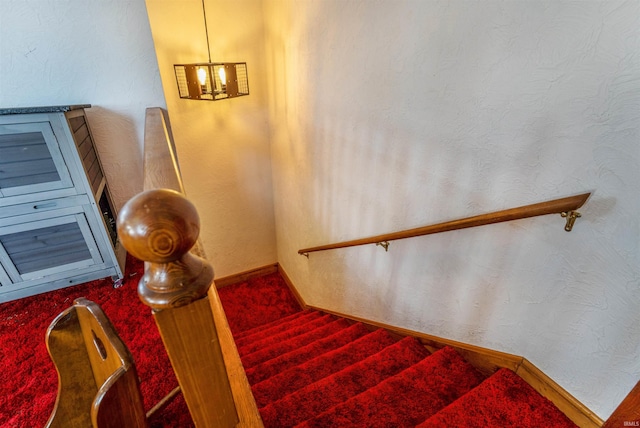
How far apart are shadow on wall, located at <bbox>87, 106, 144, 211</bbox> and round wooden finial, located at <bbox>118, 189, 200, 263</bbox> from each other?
2620 mm

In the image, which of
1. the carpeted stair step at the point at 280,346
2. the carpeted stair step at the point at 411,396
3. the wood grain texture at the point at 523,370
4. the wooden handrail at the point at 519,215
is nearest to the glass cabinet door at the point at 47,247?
the carpeted stair step at the point at 280,346

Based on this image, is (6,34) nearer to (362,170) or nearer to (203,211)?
(203,211)

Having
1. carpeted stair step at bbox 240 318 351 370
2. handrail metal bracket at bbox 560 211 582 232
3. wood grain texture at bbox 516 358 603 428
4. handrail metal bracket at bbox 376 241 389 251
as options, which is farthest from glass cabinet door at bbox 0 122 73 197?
wood grain texture at bbox 516 358 603 428

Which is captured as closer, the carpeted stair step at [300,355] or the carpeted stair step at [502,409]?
the carpeted stair step at [502,409]

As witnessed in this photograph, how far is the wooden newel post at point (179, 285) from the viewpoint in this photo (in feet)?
1.22

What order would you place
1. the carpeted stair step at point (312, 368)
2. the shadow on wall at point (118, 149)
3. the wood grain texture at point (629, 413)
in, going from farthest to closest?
1. the shadow on wall at point (118, 149)
2. the carpeted stair step at point (312, 368)
3. the wood grain texture at point (629, 413)

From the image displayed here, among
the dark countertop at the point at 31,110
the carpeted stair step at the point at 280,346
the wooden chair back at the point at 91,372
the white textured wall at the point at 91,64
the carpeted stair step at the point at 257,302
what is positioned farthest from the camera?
the carpeted stair step at the point at 257,302

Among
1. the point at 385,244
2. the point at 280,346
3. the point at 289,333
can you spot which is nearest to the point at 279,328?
the point at 289,333

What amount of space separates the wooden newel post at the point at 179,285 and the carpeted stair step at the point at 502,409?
100cm

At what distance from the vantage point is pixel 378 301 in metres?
2.05

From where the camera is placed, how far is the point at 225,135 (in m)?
3.15

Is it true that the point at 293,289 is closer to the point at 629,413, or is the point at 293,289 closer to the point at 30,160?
the point at 30,160

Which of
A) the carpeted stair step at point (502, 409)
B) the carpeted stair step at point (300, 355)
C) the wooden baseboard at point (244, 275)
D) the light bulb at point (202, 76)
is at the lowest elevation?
the wooden baseboard at point (244, 275)

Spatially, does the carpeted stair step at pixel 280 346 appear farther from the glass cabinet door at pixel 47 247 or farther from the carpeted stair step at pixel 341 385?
the glass cabinet door at pixel 47 247
